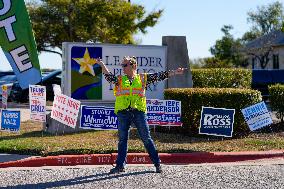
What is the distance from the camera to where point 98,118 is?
1094 centimetres

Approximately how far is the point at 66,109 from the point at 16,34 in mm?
2117

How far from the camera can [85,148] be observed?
966cm

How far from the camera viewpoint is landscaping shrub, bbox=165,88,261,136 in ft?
38.4

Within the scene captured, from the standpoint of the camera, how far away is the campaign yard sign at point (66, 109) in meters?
11.1

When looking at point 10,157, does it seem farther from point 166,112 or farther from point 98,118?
point 166,112

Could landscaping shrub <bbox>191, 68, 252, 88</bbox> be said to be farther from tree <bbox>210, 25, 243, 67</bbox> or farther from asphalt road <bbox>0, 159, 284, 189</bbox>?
tree <bbox>210, 25, 243, 67</bbox>

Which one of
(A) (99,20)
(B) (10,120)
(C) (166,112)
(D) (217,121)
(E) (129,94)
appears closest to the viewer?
(E) (129,94)

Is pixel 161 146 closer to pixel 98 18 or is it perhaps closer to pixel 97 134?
pixel 97 134

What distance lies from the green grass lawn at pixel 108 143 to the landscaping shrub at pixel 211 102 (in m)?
0.34

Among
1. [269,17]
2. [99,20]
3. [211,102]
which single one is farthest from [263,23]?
[211,102]

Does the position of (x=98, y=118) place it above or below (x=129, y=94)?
below

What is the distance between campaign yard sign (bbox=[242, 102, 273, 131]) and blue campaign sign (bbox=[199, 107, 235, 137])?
43cm

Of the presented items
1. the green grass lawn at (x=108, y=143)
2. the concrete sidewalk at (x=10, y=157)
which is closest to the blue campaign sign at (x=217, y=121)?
the green grass lawn at (x=108, y=143)

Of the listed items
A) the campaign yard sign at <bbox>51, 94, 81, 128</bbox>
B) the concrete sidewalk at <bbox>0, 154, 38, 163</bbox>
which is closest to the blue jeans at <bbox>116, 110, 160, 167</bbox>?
the concrete sidewalk at <bbox>0, 154, 38, 163</bbox>
